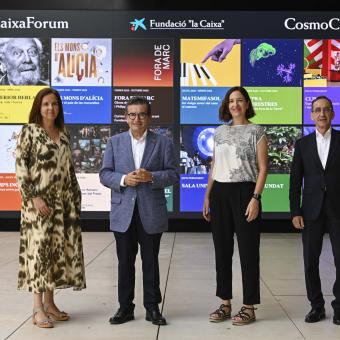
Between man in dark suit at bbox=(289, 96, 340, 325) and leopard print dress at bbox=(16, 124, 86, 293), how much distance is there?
1.94 m

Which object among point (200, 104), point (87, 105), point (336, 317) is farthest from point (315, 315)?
point (87, 105)

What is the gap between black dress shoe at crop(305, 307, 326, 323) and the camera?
4.63m

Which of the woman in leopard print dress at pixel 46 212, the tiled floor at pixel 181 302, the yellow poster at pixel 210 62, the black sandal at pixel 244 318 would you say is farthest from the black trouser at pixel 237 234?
the yellow poster at pixel 210 62

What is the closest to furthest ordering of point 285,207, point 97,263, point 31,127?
point 31,127
point 97,263
point 285,207

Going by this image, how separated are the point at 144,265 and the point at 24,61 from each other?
706cm

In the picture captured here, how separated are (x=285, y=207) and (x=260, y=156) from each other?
606cm

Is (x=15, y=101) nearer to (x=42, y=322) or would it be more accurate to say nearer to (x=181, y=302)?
(x=181, y=302)

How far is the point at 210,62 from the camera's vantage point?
34.6 feet

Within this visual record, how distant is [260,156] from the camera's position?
15.3 feet

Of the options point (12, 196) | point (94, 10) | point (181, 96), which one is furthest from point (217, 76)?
point (12, 196)

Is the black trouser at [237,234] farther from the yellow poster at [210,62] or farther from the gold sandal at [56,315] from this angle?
the yellow poster at [210,62]

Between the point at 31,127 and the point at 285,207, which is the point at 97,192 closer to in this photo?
the point at 285,207

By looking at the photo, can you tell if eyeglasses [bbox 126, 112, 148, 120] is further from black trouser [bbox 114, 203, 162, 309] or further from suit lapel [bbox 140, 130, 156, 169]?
black trouser [bbox 114, 203, 162, 309]

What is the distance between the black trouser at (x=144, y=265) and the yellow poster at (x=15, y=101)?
6.64 m
